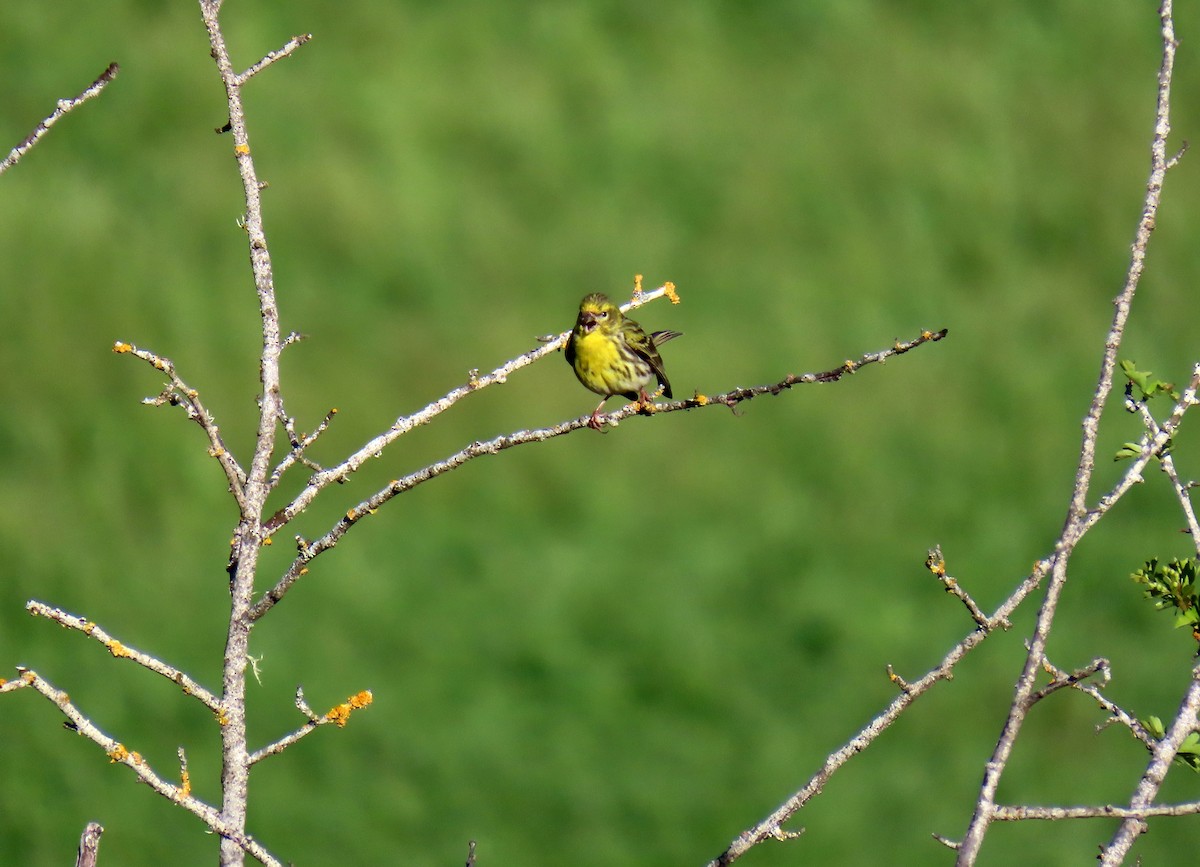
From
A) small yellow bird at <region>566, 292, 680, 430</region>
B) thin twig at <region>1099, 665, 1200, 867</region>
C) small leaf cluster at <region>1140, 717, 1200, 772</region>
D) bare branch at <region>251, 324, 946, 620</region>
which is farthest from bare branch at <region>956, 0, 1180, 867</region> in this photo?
small yellow bird at <region>566, 292, 680, 430</region>

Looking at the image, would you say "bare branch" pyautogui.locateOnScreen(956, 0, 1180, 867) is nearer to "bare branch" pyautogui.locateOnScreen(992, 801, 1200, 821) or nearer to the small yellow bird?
"bare branch" pyautogui.locateOnScreen(992, 801, 1200, 821)

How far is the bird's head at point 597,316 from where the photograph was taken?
771 cm

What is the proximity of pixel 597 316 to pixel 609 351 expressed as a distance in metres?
0.17

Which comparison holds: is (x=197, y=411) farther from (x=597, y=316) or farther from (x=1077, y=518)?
(x=597, y=316)

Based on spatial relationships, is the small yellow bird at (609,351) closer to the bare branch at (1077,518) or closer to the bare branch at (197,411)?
the bare branch at (197,411)

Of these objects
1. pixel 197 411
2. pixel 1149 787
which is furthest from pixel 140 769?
pixel 1149 787

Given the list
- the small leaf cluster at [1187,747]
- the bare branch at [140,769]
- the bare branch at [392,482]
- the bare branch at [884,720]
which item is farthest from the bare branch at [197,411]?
the small leaf cluster at [1187,747]

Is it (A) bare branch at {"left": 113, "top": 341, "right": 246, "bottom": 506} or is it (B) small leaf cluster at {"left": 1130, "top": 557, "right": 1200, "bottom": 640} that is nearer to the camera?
(A) bare branch at {"left": 113, "top": 341, "right": 246, "bottom": 506}

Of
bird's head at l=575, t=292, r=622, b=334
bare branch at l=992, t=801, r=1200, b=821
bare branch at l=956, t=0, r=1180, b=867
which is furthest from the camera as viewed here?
bird's head at l=575, t=292, r=622, b=334

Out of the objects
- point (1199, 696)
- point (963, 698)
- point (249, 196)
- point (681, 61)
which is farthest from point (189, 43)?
point (1199, 696)

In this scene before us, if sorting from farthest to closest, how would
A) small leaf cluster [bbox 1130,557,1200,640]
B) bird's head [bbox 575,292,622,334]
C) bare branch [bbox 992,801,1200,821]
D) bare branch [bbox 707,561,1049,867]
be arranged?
bird's head [bbox 575,292,622,334] < small leaf cluster [bbox 1130,557,1200,640] < bare branch [bbox 707,561,1049,867] < bare branch [bbox 992,801,1200,821]

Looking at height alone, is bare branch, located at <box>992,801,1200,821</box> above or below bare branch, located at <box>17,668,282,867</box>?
below

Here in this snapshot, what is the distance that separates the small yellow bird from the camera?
7727 millimetres

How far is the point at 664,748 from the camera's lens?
11.1 m
